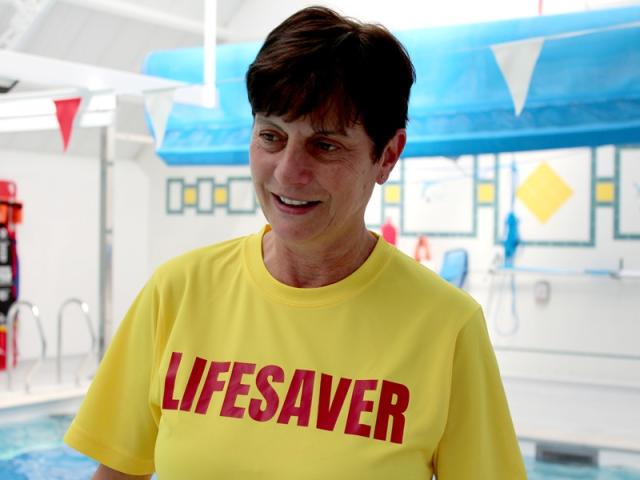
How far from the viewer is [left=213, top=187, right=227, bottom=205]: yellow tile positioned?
33.3ft

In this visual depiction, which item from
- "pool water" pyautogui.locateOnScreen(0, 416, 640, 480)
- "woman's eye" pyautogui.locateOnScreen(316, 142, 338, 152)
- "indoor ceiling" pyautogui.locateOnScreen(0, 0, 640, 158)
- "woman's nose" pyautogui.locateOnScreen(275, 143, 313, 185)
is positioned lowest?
"pool water" pyautogui.locateOnScreen(0, 416, 640, 480)

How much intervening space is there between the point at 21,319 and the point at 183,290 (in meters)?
7.84

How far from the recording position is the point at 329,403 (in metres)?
1.13

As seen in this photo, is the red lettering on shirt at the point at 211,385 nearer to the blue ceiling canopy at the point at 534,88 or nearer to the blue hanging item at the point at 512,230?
the blue ceiling canopy at the point at 534,88

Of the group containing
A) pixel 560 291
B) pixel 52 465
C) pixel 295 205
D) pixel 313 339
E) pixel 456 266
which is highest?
pixel 295 205

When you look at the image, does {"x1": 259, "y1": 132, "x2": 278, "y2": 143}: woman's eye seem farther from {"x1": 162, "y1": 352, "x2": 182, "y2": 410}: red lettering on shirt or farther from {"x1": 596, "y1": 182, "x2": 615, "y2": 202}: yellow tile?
{"x1": 596, "y1": 182, "x2": 615, "y2": 202}: yellow tile

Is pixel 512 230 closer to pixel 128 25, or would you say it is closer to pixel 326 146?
pixel 128 25

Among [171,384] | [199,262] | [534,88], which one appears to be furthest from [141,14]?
[171,384]

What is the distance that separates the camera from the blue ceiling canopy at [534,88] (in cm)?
434

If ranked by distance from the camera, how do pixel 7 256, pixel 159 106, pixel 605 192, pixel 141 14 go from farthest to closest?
pixel 141 14, pixel 7 256, pixel 605 192, pixel 159 106

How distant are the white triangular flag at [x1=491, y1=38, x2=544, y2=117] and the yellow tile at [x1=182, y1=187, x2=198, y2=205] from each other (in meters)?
6.77

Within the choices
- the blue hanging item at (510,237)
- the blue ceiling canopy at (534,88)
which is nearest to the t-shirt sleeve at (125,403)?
the blue ceiling canopy at (534,88)

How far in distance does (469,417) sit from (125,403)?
479 mm

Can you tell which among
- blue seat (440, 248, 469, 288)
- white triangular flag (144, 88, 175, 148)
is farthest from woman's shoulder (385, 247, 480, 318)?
blue seat (440, 248, 469, 288)
